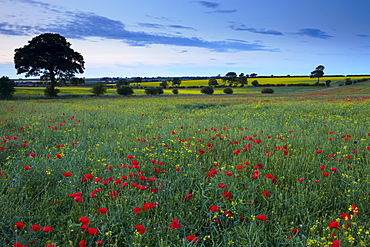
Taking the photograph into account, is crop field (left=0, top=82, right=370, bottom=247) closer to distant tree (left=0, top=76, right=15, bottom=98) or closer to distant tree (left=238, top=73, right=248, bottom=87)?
distant tree (left=0, top=76, right=15, bottom=98)

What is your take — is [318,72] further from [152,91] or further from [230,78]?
[152,91]

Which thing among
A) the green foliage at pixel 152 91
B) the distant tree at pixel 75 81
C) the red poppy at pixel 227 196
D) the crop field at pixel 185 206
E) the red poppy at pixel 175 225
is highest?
the distant tree at pixel 75 81

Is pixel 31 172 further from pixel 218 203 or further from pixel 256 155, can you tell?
pixel 256 155

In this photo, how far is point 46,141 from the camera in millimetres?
6430

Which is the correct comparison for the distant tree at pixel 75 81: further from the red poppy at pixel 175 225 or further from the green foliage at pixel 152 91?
the red poppy at pixel 175 225

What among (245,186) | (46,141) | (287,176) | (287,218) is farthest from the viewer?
(46,141)

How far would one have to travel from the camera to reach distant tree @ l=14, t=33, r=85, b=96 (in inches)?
1431

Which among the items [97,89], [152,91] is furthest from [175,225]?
[152,91]

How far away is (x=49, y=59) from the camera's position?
36.7m

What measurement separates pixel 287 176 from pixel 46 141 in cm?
624

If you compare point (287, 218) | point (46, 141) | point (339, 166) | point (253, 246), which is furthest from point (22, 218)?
point (339, 166)

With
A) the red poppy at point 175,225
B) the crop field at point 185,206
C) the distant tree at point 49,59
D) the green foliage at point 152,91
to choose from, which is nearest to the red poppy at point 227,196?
the crop field at point 185,206

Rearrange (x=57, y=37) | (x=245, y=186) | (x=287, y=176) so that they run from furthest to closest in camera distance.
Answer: (x=57, y=37) → (x=287, y=176) → (x=245, y=186)

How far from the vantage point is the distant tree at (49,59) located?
119 ft
